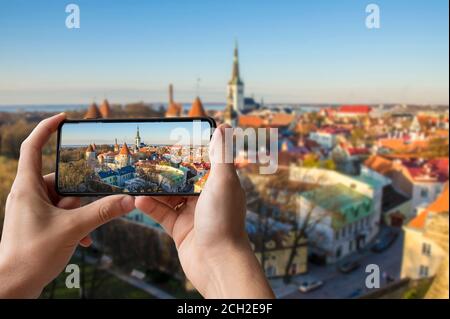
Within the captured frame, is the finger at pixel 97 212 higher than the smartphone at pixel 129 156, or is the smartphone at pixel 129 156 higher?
the smartphone at pixel 129 156

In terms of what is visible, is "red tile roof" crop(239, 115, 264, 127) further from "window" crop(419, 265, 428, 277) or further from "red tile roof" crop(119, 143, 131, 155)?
"red tile roof" crop(119, 143, 131, 155)

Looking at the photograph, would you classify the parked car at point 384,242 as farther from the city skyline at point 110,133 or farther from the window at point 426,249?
the city skyline at point 110,133

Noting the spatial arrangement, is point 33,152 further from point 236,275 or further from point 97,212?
point 236,275

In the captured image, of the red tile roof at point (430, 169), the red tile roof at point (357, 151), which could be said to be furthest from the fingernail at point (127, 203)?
the red tile roof at point (357, 151)

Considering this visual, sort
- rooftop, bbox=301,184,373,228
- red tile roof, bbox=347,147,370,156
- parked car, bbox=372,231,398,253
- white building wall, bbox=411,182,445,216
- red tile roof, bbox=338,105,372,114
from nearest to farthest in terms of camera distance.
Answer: rooftop, bbox=301,184,373,228
parked car, bbox=372,231,398,253
white building wall, bbox=411,182,445,216
red tile roof, bbox=347,147,370,156
red tile roof, bbox=338,105,372,114

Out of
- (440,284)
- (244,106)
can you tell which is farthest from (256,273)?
(244,106)

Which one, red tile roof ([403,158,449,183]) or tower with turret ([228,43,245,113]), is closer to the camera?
red tile roof ([403,158,449,183])

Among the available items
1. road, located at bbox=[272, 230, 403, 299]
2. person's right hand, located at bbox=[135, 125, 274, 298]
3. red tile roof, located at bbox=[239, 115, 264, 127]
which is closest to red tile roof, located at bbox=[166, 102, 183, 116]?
red tile roof, located at bbox=[239, 115, 264, 127]

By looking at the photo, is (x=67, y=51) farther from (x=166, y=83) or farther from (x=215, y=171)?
(x=215, y=171)
